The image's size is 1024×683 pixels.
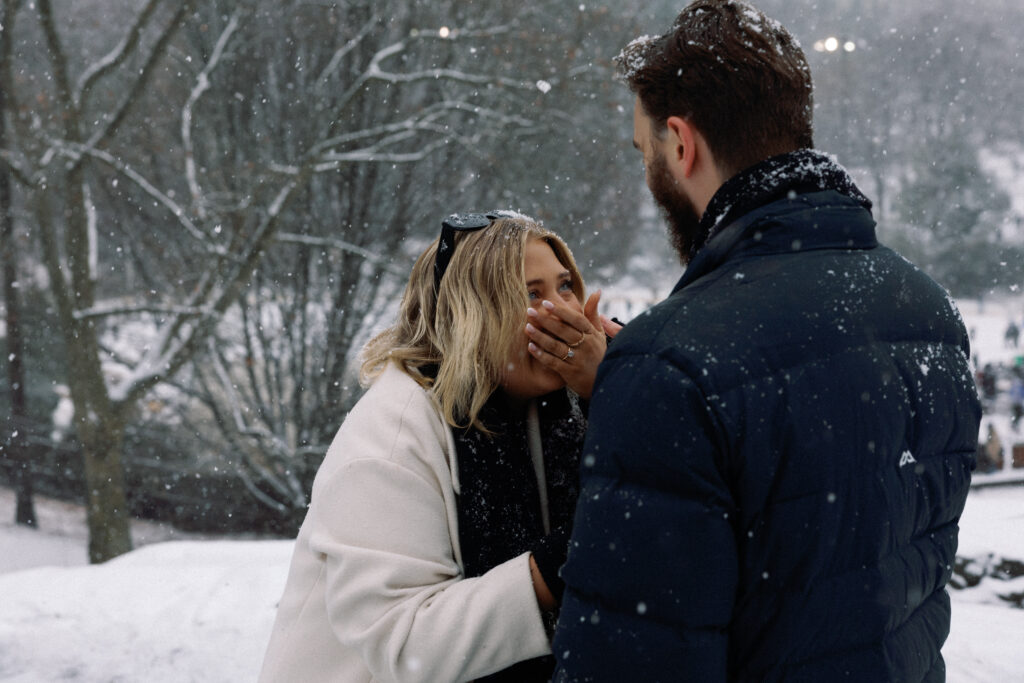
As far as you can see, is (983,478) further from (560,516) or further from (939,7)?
(560,516)

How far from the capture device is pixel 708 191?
4.50 feet

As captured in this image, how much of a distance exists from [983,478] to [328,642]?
10327 mm

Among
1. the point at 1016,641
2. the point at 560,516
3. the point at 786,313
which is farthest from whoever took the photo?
the point at 1016,641

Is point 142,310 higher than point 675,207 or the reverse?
the reverse

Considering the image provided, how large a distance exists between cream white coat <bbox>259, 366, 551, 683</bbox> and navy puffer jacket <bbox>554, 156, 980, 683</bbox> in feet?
1.04

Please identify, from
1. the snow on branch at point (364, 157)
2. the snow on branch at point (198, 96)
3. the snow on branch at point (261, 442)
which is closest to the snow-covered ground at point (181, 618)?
the snow on branch at point (261, 442)

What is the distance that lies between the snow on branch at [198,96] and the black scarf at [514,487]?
8.44 metres

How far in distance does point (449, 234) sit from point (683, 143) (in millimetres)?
753

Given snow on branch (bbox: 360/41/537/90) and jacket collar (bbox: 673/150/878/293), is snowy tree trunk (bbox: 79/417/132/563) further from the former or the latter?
jacket collar (bbox: 673/150/878/293)

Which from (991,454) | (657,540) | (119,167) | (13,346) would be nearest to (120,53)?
(119,167)

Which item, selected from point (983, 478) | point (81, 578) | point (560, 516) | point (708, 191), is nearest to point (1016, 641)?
point (560, 516)

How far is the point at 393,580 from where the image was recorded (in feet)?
4.97

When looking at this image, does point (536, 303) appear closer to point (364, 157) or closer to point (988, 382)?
point (364, 157)

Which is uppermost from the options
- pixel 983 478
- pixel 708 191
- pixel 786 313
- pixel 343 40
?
pixel 343 40
